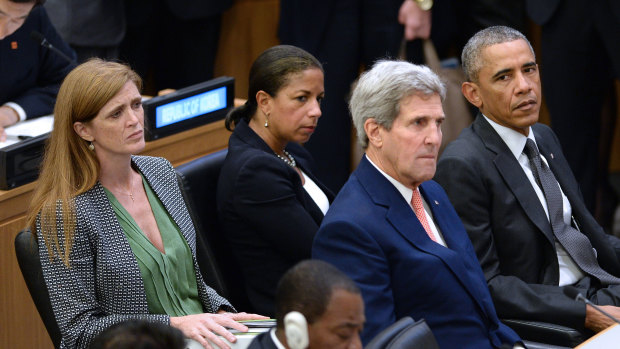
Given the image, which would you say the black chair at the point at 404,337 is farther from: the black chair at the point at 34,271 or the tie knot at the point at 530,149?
the tie knot at the point at 530,149

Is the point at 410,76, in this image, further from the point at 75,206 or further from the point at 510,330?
the point at 75,206

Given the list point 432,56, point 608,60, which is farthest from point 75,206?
point 608,60

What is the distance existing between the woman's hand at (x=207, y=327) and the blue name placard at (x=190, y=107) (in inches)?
43.2

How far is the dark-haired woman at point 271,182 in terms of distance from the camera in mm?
2936

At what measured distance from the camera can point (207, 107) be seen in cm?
363

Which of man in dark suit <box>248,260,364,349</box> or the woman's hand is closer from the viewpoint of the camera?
man in dark suit <box>248,260,364,349</box>

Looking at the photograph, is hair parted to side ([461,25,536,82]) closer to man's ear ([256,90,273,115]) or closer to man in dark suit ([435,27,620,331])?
man in dark suit ([435,27,620,331])

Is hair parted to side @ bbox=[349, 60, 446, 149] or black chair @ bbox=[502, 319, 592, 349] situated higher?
hair parted to side @ bbox=[349, 60, 446, 149]

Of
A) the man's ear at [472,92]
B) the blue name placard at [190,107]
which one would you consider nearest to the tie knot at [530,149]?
the man's ear at [472,92]

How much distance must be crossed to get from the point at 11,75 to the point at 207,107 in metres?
0.68

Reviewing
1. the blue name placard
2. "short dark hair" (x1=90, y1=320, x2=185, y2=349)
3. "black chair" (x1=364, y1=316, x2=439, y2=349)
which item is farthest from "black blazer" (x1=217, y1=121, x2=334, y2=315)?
"short dark hair" (x1=90, y1=320, x2=185, y2=349)

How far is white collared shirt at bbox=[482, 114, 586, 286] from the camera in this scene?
298 centimetres

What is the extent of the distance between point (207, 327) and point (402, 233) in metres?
0.51

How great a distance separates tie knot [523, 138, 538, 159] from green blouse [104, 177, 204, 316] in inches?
41.1
